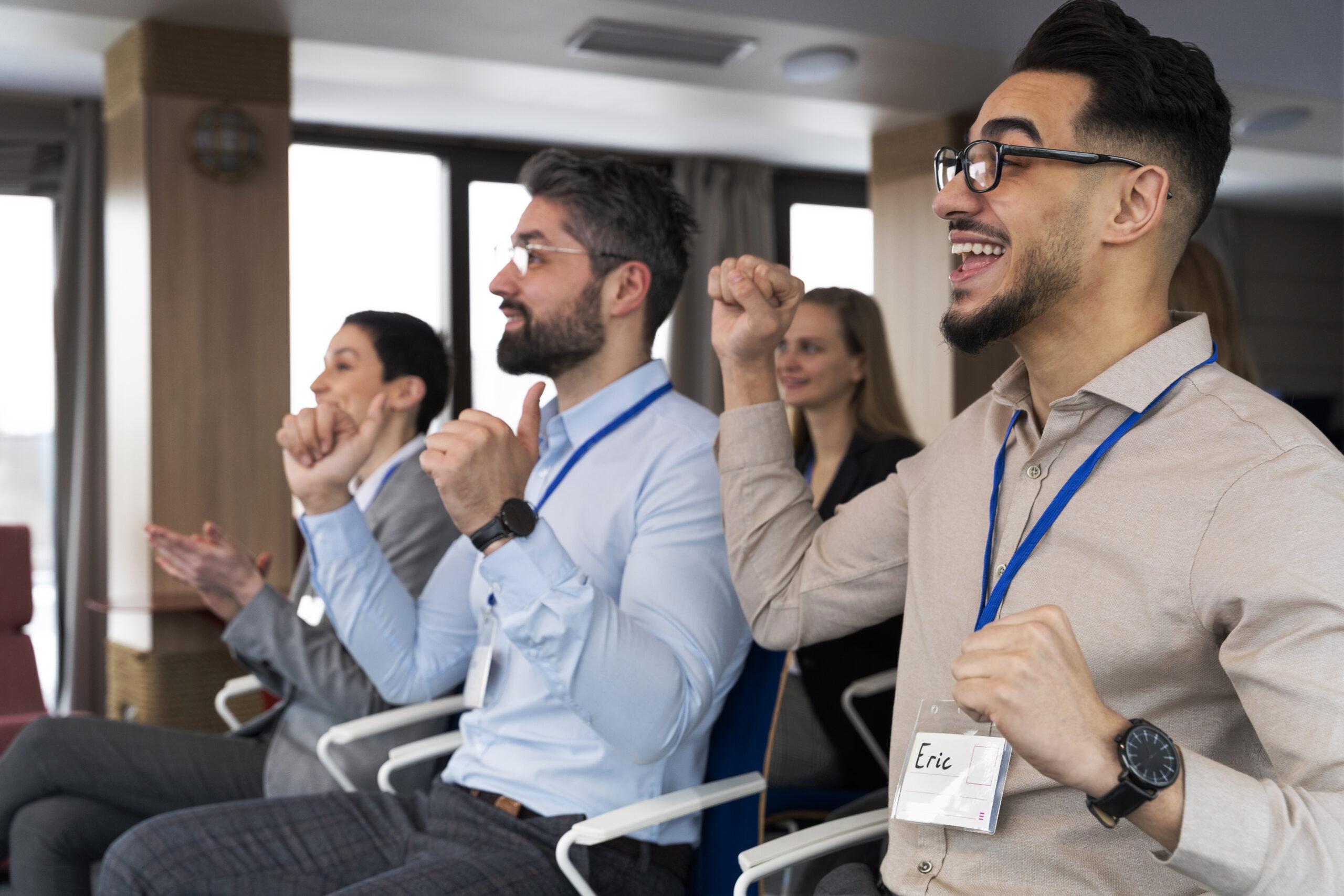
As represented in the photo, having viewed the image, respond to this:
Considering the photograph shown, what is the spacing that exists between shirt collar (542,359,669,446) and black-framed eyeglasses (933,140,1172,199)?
0.80 m

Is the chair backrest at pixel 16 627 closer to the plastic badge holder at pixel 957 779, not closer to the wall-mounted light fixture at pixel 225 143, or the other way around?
the wall-mounted light fixture at pixel 225 143

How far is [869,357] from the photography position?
3.45m

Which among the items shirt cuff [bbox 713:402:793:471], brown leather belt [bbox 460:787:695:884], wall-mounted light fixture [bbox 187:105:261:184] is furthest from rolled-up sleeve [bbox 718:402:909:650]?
wall-mounted light fixture [bbox 187:105:261:184]

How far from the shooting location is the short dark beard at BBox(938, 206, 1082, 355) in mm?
1267

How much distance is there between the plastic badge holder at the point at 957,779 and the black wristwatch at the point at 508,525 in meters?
0.54

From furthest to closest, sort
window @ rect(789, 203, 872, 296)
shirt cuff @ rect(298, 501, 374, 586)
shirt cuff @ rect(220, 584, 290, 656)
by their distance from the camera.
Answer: window @ rect(789, 203, 872, 296)
shirt cuff @ rect(220, 584, 290, 656)
shirt cuff @ rect(298, 501, 374, 586)

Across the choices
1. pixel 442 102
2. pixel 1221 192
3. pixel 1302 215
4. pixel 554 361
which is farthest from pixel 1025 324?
pixel 1302 215

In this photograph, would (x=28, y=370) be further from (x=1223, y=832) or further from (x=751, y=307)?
(x=1223, y=832)

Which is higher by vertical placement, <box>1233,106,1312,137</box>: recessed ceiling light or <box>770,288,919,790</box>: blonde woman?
<box>1233,106,1312,137</box>: recessed ceiling light

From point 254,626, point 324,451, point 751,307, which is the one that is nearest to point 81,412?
point 254,626

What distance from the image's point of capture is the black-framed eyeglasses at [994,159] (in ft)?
4.10

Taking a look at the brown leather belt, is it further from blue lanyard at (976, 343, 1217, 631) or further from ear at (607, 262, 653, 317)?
ear at (607, 262, 653, 317)

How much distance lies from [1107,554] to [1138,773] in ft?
0.95

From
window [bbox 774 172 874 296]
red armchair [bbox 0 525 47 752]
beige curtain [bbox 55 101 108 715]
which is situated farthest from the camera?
window [bbox 774 172 874 296]
